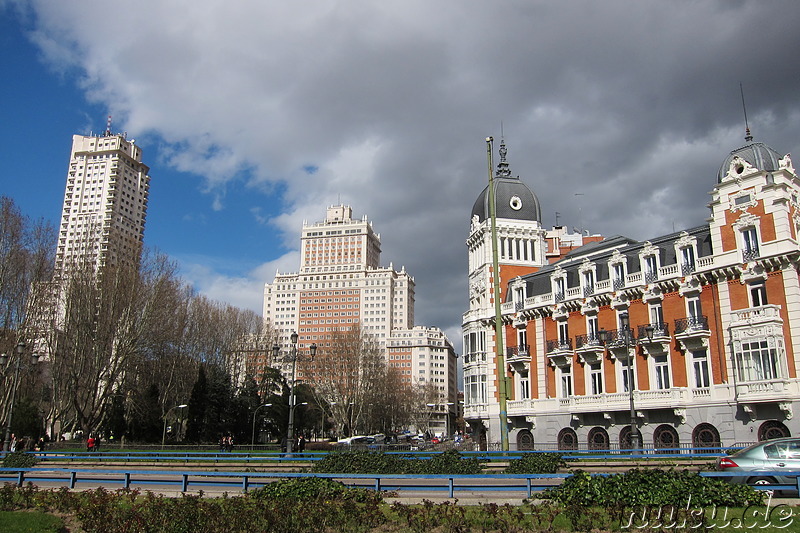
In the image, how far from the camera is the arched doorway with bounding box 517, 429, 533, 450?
142ft

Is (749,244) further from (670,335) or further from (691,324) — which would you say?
(670,335)

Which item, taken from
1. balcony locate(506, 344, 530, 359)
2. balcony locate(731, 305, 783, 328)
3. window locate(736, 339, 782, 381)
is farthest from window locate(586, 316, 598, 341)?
window locate(736, 339, 782, 381)

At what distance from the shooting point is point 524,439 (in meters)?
43.8

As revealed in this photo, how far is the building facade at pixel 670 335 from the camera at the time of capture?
103ft

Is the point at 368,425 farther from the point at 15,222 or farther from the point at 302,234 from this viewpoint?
the point at 302,234

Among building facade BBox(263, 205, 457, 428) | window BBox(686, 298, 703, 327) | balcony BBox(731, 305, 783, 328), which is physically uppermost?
building facade BBox(263, 205, 457, 428)

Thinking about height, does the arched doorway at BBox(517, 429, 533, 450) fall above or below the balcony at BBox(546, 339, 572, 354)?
below

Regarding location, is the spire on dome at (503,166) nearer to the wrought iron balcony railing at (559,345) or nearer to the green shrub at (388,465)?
the wrought iron balcony railing at (559,345)

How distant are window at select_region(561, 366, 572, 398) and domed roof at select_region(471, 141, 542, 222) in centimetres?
1426

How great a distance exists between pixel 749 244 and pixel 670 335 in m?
6.88

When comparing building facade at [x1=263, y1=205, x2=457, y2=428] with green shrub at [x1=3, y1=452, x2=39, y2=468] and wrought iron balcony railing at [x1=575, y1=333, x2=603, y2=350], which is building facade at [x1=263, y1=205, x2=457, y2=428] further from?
green shrub at [x1=3, y1=452, x2=39, y2=468]

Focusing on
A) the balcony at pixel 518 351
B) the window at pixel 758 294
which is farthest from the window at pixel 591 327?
the window at pixel 758 294

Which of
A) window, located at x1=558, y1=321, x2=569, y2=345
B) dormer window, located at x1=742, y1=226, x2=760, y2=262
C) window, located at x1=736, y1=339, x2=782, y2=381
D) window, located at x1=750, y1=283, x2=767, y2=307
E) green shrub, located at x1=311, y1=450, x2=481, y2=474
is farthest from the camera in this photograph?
window, located at x1=558, y1=321, x2=569, y2=345

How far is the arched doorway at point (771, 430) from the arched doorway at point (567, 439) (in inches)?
459
